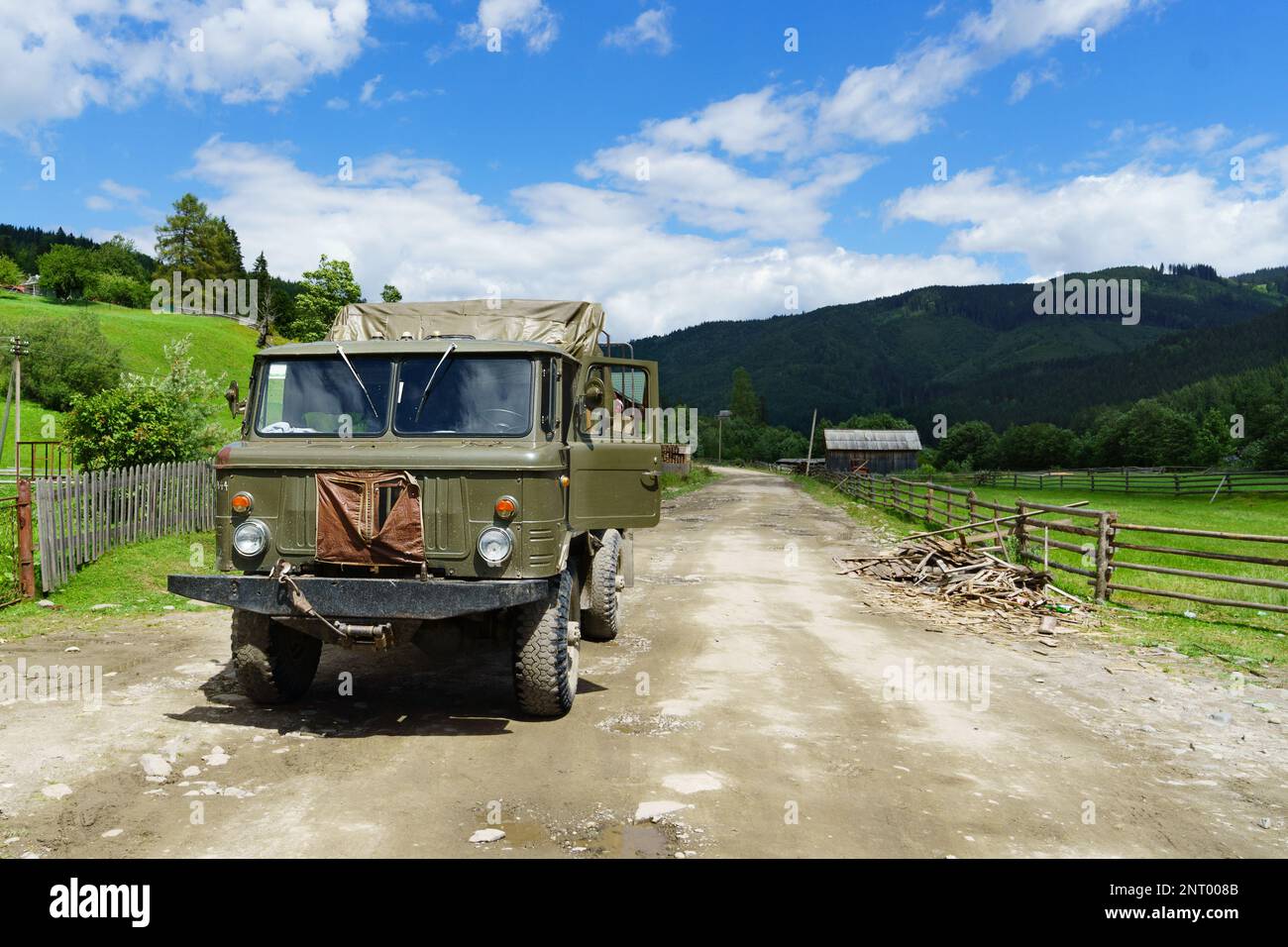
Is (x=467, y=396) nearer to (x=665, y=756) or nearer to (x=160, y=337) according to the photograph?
(x=665, y=756)

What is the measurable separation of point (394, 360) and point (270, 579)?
1857 millimetres

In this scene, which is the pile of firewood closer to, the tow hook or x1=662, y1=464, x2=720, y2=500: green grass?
the tow hook

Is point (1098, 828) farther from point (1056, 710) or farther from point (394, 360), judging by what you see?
point (394, 360)

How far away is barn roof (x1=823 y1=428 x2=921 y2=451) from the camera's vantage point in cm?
7206

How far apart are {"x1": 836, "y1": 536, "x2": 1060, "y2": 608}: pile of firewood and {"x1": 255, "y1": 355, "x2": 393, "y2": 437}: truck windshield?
9.05m

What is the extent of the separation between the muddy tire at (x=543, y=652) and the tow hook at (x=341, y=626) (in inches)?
36.8

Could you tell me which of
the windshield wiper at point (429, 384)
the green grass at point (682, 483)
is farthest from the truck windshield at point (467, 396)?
the green grass at point (682, 483)

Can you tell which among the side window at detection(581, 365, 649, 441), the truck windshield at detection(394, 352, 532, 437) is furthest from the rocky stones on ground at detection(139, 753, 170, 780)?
the side window at detection(581, 365, 649, 441)

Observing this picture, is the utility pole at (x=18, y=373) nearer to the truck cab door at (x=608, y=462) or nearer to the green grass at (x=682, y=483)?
the truck cab door at (x=608, y=462)

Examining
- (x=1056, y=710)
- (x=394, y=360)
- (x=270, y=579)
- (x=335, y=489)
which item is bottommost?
(x=1056, y=710)

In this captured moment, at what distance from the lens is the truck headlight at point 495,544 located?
5395 mm
